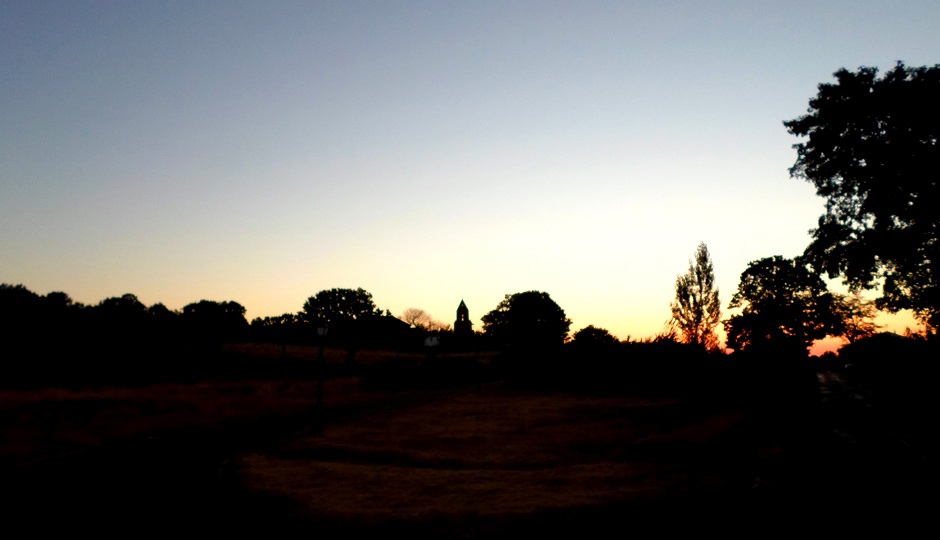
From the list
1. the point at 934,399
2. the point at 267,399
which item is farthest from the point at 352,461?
the point at 934,399

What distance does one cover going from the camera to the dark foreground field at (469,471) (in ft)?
24.2

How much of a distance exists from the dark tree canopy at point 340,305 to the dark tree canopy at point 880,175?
9693 centimetres

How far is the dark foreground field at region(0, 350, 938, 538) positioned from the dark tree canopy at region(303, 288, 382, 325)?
91.0m

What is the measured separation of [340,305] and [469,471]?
10674 cm

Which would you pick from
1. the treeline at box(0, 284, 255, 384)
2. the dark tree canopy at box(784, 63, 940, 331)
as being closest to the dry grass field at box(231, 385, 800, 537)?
the dark tree canopy at box(784, 63, 940, 331)

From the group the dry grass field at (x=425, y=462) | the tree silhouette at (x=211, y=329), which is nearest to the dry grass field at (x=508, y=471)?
the dry grass field at (x=425, y=462)

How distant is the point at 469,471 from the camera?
12.0m

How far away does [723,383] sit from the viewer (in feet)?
94.8

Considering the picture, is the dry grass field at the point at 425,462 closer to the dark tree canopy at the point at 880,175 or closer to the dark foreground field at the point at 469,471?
the dark foreground field at the point at 469,471

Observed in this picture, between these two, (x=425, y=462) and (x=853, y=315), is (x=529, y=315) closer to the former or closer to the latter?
(x=853, y=315)

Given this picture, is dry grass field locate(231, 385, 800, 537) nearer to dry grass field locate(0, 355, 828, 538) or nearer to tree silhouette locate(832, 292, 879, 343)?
dry grass field locate(0, 355, 828, 538)

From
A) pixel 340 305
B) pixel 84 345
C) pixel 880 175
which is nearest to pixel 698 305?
pixel 880 175

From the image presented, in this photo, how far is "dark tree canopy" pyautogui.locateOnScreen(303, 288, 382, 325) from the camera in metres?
114

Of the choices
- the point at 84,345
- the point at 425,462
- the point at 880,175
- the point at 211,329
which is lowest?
the point at 425,462
